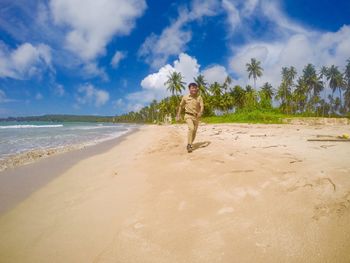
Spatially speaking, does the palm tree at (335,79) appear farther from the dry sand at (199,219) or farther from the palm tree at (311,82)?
the dry sand at (199,219)

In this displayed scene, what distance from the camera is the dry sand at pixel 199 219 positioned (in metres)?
1.62


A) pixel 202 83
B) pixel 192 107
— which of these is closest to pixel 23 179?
pixel 192 107

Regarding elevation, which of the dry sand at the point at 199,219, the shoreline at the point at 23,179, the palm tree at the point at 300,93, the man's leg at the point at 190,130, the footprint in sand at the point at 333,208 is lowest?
the shoreline at the point at 23,179

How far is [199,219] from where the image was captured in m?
2.08

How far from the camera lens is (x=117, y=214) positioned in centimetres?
236

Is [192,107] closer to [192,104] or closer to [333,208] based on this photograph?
[192,104]

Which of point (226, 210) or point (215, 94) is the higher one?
point (215, 94)

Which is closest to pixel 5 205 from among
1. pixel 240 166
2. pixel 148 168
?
pixel 148 168

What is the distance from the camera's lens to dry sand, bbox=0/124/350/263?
1.62m

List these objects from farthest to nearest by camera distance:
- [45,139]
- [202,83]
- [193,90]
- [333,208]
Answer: [202,83] → [45,139] → [193,90] → [333,208]

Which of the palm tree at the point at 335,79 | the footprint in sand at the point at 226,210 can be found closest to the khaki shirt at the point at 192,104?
the footprint in sand at the point at 226,210

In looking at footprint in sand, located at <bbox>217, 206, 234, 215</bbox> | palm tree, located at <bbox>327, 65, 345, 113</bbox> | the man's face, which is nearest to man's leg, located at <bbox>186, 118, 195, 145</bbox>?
the man's face

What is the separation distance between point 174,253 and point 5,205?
8.97 ft

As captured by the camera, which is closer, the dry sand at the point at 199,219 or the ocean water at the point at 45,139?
the dry sand at the point at 199,219
